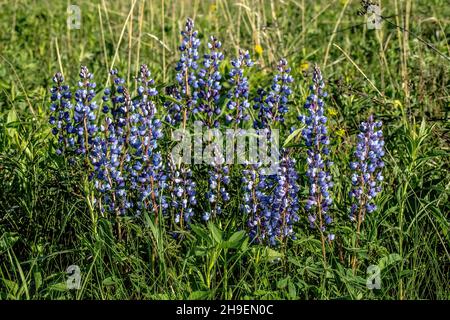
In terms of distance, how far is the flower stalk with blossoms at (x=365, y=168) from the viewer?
9.83ft

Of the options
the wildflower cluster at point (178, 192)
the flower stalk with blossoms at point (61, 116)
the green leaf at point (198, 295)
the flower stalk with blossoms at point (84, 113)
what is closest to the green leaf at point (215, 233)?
the green leaf at point (198, 295)

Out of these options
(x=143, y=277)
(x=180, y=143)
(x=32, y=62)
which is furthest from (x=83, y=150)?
(x=32, y=62)

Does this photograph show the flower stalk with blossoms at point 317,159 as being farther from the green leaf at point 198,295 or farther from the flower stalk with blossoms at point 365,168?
the green leaf at point 198,295

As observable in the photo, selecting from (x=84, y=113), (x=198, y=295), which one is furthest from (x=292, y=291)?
(x=84, y=113)

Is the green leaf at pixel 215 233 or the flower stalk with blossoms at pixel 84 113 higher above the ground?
the flower stalk with blossoms at pixel 84 113

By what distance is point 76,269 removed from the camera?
2.94 metres

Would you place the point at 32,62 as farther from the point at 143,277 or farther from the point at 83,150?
the point at 143,277

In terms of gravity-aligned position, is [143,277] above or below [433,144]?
below

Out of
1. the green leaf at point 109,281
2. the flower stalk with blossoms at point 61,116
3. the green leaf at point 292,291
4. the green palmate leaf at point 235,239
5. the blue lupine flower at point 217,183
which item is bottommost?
the green leaf at point 109,281

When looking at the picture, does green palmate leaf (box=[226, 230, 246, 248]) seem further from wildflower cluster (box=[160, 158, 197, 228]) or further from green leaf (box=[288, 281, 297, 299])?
wildflower cluster (box=[160, 158, 197, 228])

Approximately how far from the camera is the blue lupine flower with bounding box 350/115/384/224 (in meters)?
2.99
